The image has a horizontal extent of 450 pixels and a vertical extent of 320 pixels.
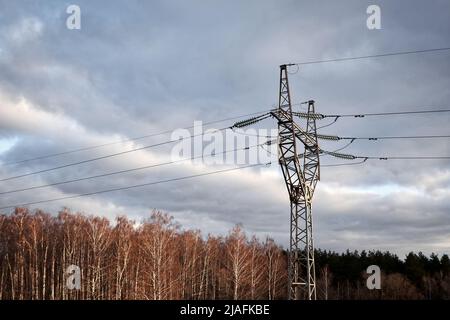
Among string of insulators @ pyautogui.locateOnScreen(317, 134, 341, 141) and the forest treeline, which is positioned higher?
string of insulators @ pyautogui.locateOnScreen(317, 134, 341, 141)

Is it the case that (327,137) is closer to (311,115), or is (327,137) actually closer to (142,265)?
(311,115)

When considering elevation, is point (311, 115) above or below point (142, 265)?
above

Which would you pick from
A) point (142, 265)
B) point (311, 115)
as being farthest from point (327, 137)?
point (142, 265)

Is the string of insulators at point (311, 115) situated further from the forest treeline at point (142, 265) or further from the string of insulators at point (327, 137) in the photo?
the forest treeline at point (142, 265)

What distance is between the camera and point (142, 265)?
5694 centimetres

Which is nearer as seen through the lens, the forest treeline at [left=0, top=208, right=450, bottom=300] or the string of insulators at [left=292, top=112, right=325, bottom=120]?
the string of insulators at [left=292, top=112, right=325, bottom=120]

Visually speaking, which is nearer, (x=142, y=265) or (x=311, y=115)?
(x=311, y=115)

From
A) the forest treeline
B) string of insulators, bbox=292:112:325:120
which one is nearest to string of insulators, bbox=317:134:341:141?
string of insulators, bbox=292:112:325:120

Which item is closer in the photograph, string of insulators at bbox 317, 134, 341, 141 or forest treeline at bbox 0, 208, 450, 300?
string of insulators at bbox 317, 134, 341, 141

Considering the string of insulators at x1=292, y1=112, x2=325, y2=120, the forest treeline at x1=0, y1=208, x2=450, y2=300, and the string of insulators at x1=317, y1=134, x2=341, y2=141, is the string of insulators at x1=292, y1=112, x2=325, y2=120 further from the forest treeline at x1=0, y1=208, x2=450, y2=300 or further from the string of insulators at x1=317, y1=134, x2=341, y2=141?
the forest treeline at x1=0, y1=208, x2=450, y2=300

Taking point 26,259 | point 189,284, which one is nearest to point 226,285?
point 189,284

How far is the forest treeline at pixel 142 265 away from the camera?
53259 mm

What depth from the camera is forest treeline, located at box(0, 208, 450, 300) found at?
175 feet
